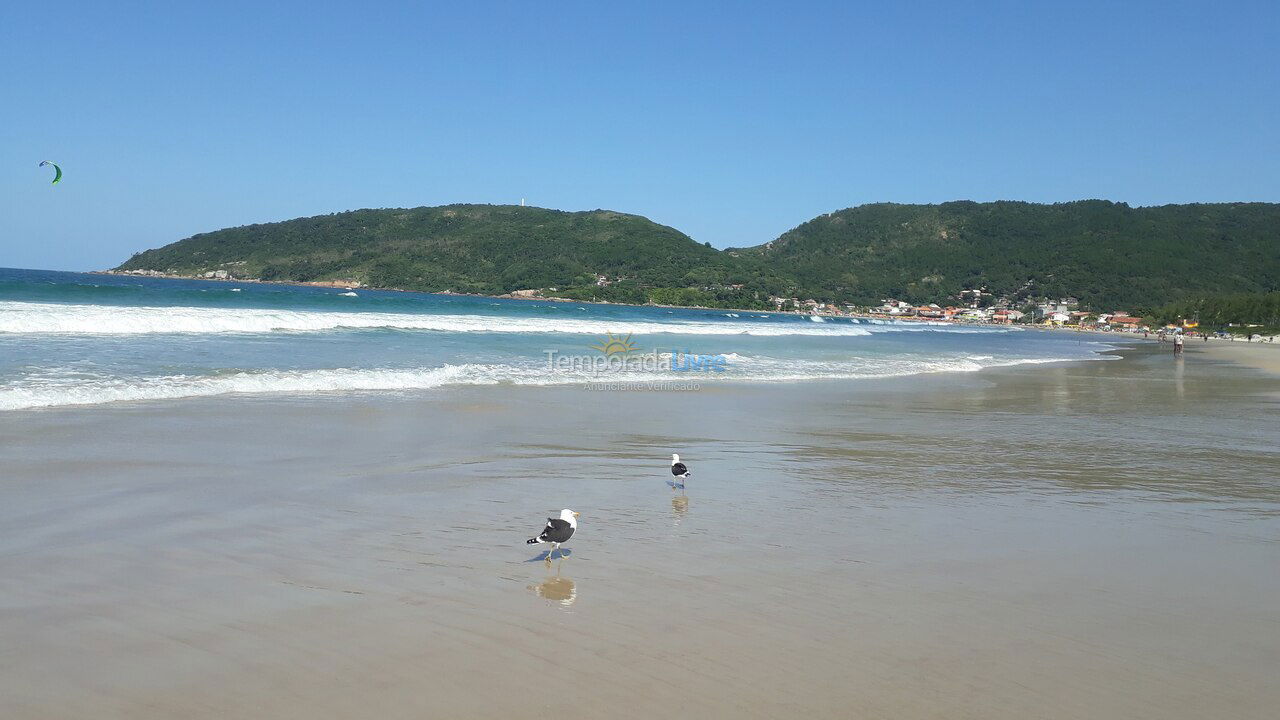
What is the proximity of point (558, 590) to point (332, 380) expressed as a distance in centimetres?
1099

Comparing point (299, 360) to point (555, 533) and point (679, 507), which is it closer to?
point (679, 507)

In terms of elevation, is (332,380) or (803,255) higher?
(803,255)

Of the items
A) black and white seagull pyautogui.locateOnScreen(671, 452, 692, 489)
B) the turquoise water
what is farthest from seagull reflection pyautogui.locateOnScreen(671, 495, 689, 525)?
the turquoise water

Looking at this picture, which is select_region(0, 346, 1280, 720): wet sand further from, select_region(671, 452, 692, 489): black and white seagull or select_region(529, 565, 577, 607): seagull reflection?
select_region(671, 452, 692, 489): black and white seagull

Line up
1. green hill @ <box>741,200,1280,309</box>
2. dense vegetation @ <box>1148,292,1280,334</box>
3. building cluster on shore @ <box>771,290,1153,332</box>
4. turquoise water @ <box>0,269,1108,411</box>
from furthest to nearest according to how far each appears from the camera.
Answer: building cluster on shore @ <box>771,290,1153,332</box>, green hill @ <box>741,200,1280,309</box>, dense vegetation @ <box>1148,292,1280,334</box>, turquoise water @ <box>0,269,1108,411</box>

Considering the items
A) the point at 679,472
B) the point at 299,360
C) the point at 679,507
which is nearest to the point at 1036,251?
the point at 299,360

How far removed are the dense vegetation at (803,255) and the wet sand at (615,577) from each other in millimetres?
113064

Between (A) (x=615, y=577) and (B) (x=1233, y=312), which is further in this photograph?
(B) (x=1233, y=312)

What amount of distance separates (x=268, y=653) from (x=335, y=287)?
397ft

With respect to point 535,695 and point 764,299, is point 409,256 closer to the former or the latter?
point 764,299

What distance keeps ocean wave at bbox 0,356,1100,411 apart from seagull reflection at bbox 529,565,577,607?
855 centimetres

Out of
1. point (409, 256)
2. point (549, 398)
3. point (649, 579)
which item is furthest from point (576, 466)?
point (409, 256)

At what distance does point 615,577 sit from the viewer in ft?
15.8

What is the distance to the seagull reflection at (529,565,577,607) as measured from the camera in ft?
14.5
